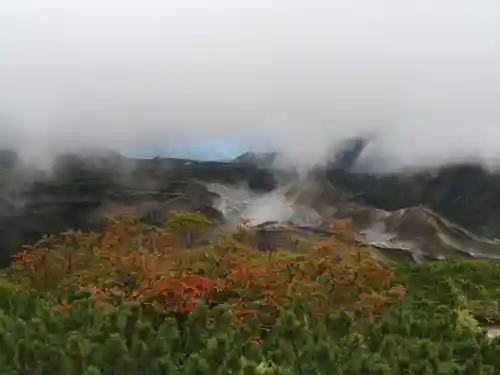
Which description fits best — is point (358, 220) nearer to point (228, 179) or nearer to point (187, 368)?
point (228, 179)

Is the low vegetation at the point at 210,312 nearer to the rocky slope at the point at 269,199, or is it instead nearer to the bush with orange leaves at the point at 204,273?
the bush with orange leaves at the point at 204,273

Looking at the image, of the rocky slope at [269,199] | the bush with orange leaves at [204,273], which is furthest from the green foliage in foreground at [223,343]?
the rocky slope at [269,199]

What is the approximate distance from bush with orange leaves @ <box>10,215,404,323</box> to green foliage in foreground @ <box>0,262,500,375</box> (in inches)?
10.3

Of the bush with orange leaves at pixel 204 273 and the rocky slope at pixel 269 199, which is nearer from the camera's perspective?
the bush with orange leaves at pixel 204 273

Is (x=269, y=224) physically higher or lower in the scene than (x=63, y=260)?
lower

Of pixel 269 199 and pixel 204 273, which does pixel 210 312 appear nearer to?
pixel 204 273

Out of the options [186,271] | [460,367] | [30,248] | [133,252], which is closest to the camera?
[460,367]

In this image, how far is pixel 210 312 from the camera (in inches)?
146

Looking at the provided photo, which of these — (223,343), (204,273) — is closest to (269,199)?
(204,273)

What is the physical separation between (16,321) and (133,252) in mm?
1402

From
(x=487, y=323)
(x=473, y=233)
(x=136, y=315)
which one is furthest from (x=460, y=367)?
(x=473, y=233)

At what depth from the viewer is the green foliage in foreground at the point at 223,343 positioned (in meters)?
2.86

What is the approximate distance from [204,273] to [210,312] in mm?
880

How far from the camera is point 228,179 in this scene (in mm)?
8820
